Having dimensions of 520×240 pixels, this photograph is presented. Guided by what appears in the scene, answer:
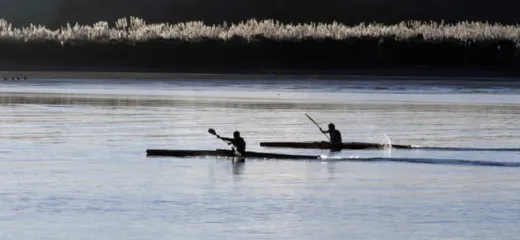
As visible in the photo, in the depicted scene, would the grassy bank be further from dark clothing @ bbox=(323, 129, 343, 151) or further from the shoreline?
dark clothing @ bbox=(323, 129, 343, 151)

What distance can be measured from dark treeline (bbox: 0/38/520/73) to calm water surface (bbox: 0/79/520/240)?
311ft

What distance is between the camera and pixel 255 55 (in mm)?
183125

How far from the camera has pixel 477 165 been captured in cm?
4856

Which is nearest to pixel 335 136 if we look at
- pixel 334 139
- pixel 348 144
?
pixel 334 139

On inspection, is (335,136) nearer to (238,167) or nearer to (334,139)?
(334,139)

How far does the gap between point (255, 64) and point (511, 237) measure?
147133 mm

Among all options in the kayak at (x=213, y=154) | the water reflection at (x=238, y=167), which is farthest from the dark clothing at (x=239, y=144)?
the water reflection at (x=238, y=167)

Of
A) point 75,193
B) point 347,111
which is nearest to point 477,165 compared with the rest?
point 75,193

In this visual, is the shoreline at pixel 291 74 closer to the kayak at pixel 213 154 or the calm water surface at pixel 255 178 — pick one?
the calm water surface at pixel 255 178

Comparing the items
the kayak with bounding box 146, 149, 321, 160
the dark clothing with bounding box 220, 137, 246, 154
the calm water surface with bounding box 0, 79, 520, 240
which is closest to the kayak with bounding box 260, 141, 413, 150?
the calm water surface with bounding box 0, 79, 520, 240

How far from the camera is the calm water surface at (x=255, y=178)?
35.2 metres

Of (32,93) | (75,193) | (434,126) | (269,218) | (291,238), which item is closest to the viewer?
(291,238)

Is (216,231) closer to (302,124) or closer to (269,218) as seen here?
(269,218)

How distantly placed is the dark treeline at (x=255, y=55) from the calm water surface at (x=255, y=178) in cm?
9477
